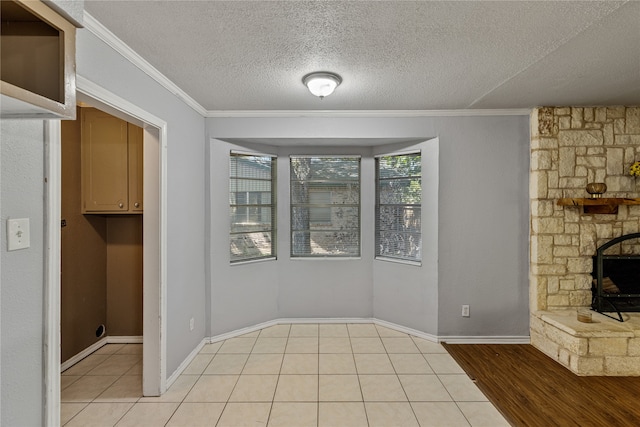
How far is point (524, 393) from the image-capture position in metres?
2.40

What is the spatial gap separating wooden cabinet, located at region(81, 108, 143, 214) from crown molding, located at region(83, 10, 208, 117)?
1.99ft

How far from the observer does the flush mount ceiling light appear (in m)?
2.35

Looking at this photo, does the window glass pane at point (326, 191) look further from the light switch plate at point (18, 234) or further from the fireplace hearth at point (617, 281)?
the light switch plate at point (18, 234)

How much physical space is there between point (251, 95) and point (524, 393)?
334 centimetres

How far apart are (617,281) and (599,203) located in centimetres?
82

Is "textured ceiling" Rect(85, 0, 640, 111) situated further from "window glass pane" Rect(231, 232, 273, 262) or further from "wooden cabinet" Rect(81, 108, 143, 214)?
"window glass pane" Rect(231, 232, 273, 262)

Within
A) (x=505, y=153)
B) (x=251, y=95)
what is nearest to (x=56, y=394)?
(x=251, y=95)

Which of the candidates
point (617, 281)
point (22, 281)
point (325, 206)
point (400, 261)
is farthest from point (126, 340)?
point (617, 281)

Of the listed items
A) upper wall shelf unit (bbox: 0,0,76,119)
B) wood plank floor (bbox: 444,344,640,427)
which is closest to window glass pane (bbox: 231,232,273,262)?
wood plank floor (bbox: 444,344,640,427)

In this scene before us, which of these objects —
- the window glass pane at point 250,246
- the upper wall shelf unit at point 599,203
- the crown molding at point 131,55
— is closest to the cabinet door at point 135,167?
the crown molding at point 131,55

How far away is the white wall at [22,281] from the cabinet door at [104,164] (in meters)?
1.73

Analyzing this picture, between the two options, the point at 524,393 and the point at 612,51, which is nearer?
the point at 612,51

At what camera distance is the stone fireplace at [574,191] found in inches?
123

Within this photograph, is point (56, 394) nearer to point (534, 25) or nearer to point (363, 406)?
point (363, 406)
